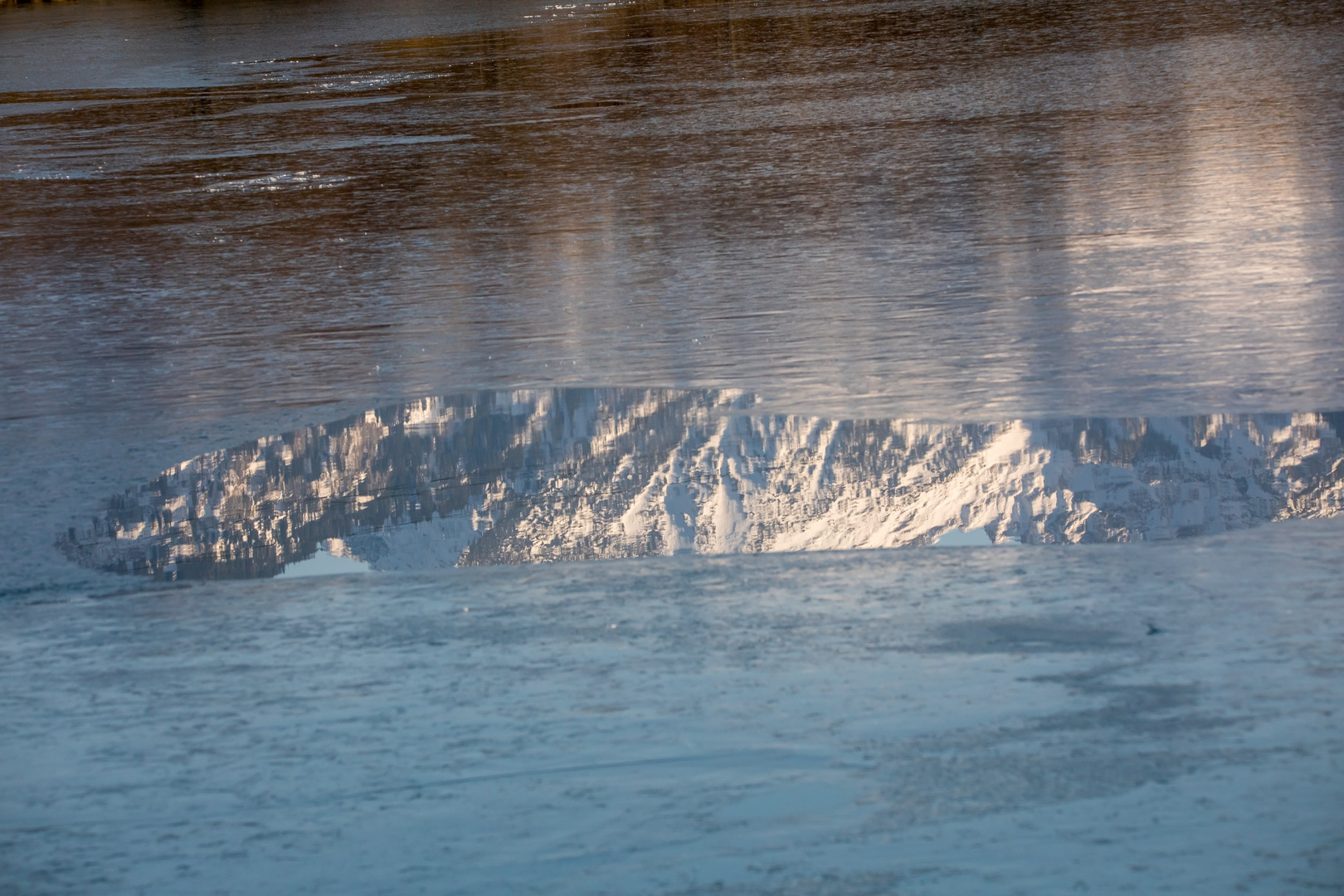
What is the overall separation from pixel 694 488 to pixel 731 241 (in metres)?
2.38

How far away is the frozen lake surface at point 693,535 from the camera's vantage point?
5.02 feet

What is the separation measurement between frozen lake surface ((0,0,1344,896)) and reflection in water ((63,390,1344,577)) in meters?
0.01

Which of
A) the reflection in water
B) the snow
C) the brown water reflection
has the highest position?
the brown water reflection

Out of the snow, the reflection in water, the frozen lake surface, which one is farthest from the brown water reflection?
the snow

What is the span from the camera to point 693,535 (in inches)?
94.0

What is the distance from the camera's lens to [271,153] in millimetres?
7902

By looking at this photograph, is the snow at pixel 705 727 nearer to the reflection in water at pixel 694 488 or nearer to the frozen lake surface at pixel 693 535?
the frozen lake surface at pixel 693 535

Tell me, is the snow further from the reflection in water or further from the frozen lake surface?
the reflection in water

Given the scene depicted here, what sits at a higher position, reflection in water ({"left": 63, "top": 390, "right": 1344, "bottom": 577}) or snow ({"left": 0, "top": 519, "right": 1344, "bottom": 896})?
reflection in water ({"left": 63, "top": 390, "right": 1344, "bottom": 577})

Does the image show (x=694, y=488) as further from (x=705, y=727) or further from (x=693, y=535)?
(x=705, y=727)

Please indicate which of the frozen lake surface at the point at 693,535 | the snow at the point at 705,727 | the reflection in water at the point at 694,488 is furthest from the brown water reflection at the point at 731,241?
the snow at the point at 705,727

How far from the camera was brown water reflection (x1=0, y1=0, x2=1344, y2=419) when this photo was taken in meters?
3.35

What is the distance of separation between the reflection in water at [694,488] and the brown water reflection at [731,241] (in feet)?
0.65

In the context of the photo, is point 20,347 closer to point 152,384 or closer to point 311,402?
point 152,384
